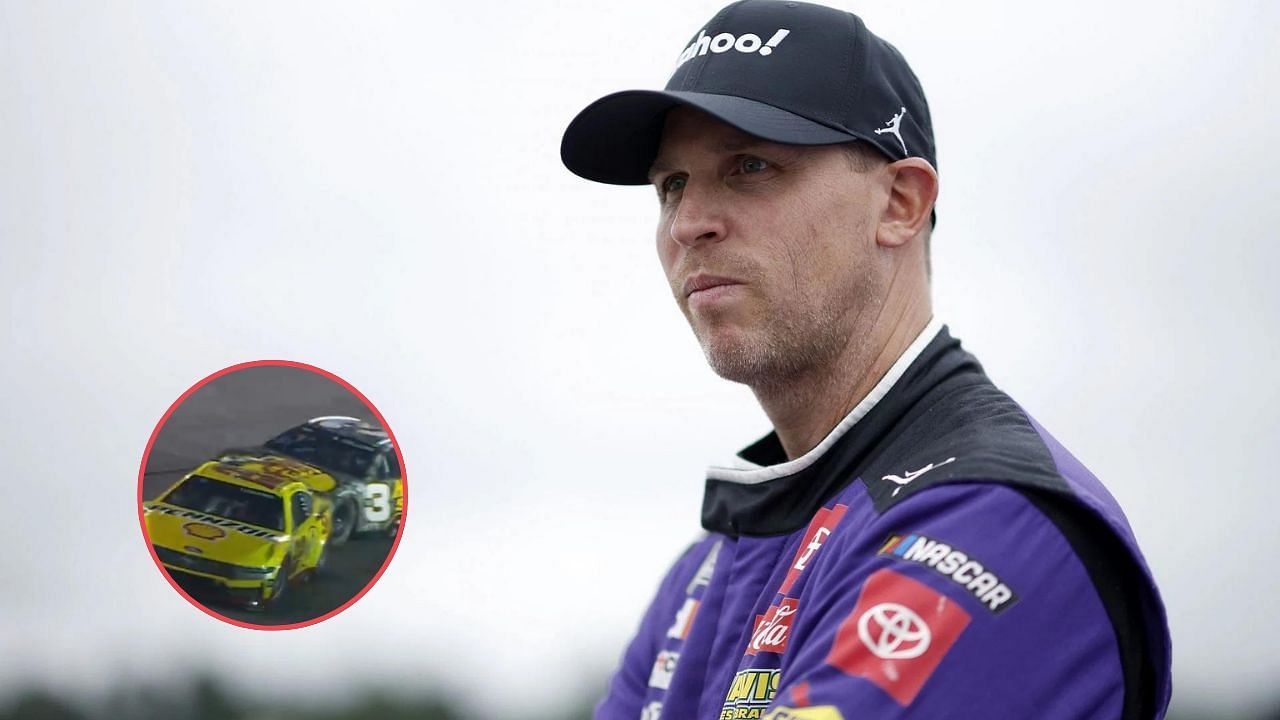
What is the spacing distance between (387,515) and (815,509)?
81cm

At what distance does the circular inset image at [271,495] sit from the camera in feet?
7.38

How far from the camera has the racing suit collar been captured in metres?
2.47

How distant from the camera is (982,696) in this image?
1799mm

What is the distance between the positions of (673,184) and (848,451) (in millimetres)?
750

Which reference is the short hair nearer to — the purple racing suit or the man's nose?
the man's nose

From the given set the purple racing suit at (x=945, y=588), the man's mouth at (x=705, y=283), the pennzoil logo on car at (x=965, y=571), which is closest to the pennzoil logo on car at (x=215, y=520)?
the purple racing suit at (x=945, y=588)

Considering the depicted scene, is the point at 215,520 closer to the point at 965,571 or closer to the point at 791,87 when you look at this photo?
the point at 965,571

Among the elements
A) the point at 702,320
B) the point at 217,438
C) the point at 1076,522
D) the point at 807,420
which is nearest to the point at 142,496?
A: the point at 217,438

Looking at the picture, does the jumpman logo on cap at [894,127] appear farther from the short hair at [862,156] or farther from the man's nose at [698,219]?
the man's nose at [698,219]

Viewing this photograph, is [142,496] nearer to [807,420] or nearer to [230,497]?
[230,497]

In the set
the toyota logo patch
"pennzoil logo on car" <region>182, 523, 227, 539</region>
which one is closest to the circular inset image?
"pennzoil logo on car" <region>182, 523, 227, 539</region>

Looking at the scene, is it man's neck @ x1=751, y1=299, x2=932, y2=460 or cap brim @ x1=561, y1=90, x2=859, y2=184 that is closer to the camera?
cap brim @ x1=561, y1=90, x2=859, y2=184

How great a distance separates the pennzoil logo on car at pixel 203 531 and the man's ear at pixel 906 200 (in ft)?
4.66

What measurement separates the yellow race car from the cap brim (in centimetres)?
102
